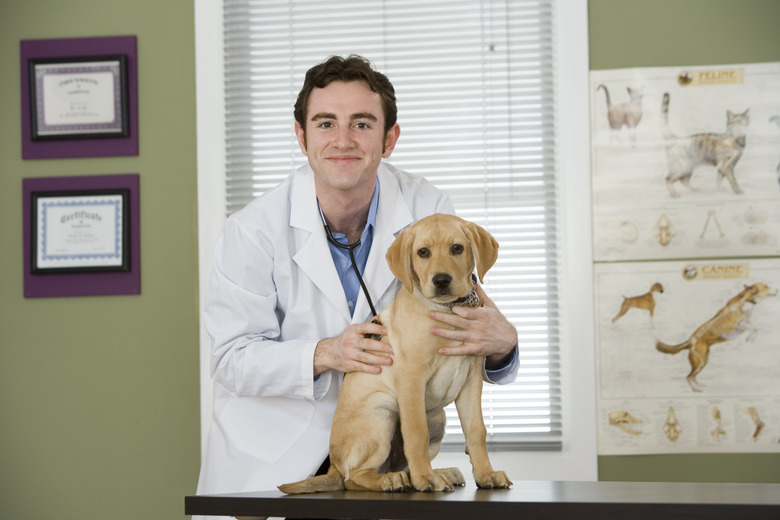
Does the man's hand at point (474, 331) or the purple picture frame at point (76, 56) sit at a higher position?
the purple picture frame at point (76, 56)

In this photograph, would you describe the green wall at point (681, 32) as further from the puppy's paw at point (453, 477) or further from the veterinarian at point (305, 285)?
the puppy's paw at point (453, 477)

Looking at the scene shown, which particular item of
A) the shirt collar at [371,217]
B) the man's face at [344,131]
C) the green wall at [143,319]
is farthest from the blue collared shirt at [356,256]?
the green wall at [143,319]

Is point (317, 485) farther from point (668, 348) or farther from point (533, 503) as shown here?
point (668, 348)

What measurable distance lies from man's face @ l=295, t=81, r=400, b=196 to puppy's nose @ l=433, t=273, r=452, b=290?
1.43 feet

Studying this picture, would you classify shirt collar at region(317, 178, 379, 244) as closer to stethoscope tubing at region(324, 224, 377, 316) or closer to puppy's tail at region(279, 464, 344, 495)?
stethoscope tubing at region(324, 224, 377, 316)

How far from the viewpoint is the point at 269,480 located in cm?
165

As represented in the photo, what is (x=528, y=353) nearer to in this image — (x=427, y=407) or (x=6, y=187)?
(x=427, y=407)

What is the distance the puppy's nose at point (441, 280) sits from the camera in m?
1.27

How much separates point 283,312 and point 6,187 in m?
1.68

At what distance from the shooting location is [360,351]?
4.55ft

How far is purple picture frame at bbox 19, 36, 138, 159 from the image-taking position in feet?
9.31

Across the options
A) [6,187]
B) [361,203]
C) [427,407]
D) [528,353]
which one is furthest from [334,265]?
[6,187]

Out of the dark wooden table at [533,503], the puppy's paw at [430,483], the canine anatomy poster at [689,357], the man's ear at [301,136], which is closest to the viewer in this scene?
the dark wooden table at [533,503]

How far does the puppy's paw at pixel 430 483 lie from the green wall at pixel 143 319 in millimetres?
1731
